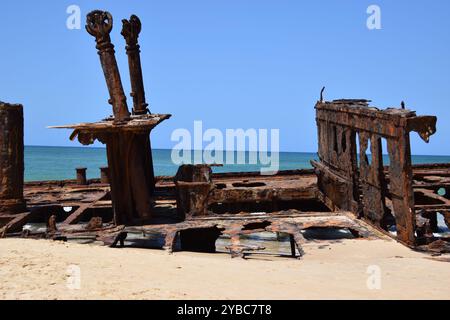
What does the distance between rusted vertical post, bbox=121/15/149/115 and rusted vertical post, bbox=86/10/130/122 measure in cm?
305

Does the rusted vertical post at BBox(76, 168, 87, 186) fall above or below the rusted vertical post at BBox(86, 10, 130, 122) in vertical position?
below

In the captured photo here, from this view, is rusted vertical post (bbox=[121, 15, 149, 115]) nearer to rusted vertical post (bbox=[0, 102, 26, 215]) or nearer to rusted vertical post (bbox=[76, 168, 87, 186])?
rusted vertical post (bbox=[0, 102, 26, 215])

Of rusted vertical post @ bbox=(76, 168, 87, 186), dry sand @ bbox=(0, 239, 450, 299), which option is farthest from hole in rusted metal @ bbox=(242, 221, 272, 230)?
rusted vertical post @ bbox=(76, 168, 87, 186)

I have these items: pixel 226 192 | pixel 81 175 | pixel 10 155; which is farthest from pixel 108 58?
pixel 81 175

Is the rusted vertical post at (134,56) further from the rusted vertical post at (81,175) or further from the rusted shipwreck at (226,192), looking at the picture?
the rusted vertical post at (81,175)

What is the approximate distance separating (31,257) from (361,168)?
564 cm

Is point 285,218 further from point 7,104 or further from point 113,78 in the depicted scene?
point 7,104

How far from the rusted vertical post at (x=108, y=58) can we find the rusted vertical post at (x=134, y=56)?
10.00 ft

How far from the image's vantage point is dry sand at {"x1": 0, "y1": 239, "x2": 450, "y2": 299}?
16.2ft

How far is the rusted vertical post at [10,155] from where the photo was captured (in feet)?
34.1

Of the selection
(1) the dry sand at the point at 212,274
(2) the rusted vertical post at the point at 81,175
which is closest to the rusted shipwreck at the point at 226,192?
(1) the dry sand at the point at 212,274

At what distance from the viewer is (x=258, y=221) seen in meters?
9.82

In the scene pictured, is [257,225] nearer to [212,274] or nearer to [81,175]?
[212,274]
